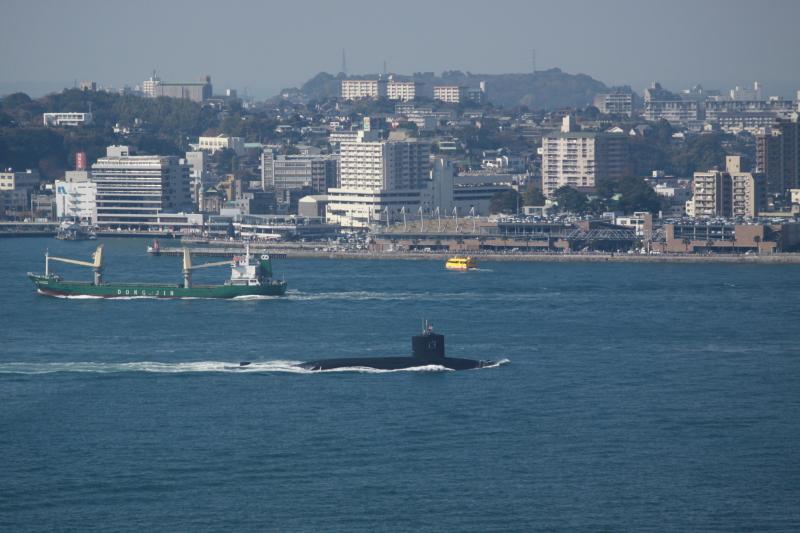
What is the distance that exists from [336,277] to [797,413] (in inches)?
830

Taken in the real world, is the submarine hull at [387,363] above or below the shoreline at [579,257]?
below

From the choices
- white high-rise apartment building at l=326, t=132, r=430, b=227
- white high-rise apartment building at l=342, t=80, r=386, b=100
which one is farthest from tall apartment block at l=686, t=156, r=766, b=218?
white high-rise apartment building at l=342, t=80, r=386, b=100

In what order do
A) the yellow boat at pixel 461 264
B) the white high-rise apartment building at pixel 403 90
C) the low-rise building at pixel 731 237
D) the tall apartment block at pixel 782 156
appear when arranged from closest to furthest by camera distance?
the yellow boat at pixel 461 264 → the low-rise building at pixel 731 237 → the tall apartment block at pixel 782 156 → the white high-rise apartment building at pixel 403 90

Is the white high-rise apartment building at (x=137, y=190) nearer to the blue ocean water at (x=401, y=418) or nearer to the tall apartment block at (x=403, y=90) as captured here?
the blue ocean water at (x=401, y=418)

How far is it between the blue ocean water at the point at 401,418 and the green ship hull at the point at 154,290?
1312 millimetres

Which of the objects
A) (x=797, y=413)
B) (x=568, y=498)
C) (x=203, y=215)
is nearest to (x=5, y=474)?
(x=568, y=498)

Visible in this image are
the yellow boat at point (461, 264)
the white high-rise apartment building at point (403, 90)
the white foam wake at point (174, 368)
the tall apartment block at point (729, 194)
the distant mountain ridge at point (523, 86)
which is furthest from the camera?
the distant mountain ridge at point (523, 86)

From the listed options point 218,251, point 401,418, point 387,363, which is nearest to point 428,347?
point 387,363

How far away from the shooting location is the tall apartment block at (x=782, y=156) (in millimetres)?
66500

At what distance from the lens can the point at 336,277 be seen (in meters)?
41.4

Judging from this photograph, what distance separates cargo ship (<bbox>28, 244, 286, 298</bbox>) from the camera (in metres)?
36.2

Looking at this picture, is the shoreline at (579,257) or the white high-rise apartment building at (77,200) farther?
the white high-rise apartment building at (77,200)

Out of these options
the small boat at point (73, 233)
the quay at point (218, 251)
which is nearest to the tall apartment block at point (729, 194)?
the quay at point (218, 251)

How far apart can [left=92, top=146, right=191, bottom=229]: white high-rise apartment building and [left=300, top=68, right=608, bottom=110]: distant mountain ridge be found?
100m
